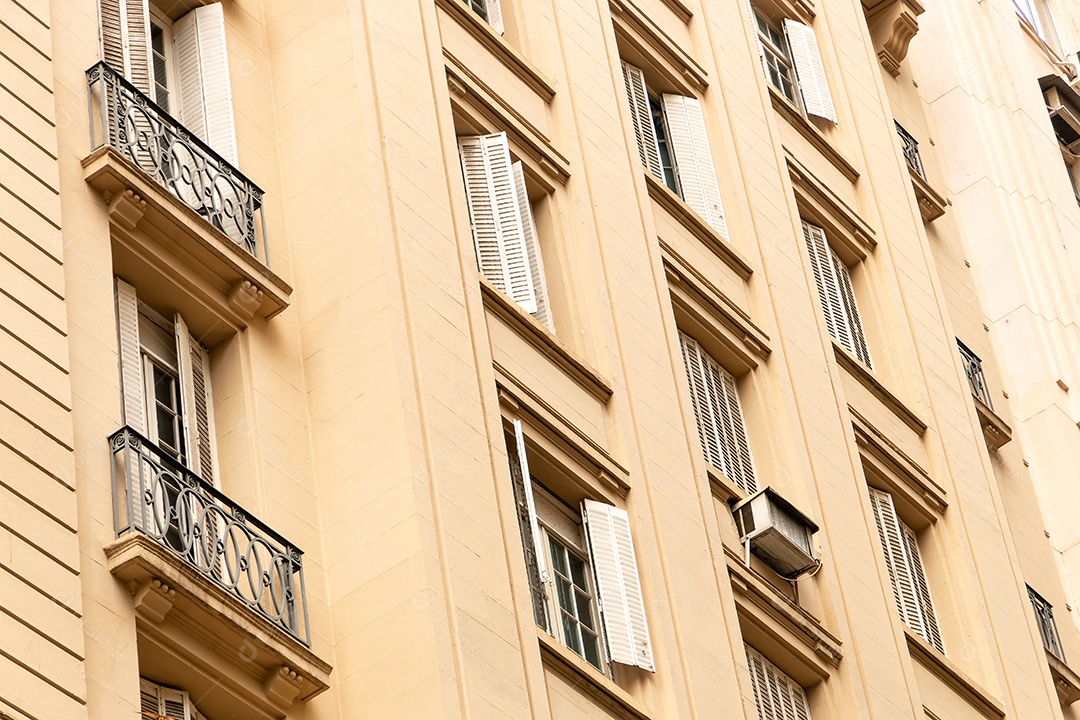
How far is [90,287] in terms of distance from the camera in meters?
14.9

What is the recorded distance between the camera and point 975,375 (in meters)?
30.0

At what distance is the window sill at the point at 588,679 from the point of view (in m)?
16.5

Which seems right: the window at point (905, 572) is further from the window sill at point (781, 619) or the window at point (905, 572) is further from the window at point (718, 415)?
the window sill at point (781, 619)

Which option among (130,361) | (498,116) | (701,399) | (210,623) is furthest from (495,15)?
(210,623)

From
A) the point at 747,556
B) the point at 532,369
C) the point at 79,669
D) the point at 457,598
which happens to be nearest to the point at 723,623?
the point at 747,556

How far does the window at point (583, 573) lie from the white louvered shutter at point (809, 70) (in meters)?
11.1

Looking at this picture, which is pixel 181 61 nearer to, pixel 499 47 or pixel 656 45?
pixel 499 47

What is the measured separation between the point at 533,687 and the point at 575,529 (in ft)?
9.80

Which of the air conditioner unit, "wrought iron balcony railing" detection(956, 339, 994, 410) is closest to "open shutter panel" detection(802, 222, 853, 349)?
"wrought iron balcony railing" detection(956, 339, 994, 410)

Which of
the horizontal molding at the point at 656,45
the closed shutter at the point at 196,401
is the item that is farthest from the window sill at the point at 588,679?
the horizontal molding at the point at 656,45

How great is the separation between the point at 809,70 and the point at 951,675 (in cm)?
938

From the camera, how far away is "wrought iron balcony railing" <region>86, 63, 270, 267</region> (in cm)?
1603

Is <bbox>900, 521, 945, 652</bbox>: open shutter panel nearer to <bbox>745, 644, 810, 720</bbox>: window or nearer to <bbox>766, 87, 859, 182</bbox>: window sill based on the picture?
<bbox>745, 644, 810, 720</bbox>: window

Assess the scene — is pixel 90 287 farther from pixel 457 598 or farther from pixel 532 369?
pixel 532 369
